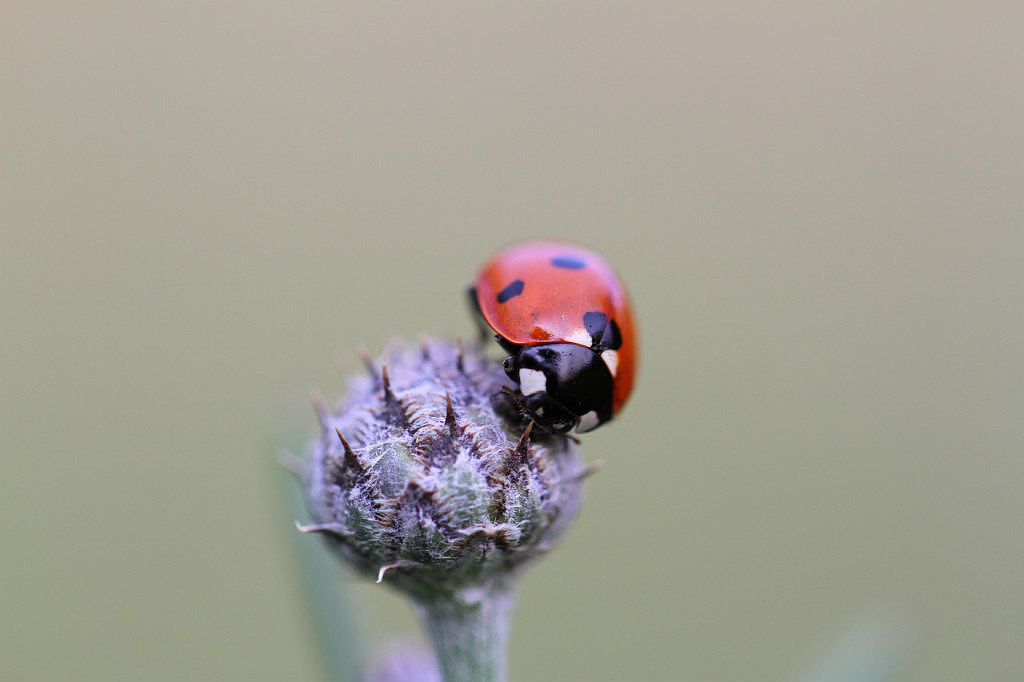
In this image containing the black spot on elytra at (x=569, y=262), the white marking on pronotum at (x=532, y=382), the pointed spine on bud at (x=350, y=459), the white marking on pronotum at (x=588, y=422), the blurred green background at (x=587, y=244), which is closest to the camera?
the pointed spine on bud at (x=350, y=459)

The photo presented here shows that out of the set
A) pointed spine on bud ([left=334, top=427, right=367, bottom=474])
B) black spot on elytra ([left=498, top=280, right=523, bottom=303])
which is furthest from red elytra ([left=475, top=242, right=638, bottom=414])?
pointed spine on bud ([left=334, top=427, right=367, bottom=474])

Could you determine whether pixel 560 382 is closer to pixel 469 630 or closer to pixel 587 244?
pixel 469 630

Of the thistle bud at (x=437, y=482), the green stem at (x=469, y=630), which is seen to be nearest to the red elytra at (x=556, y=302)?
the thistle bud at (x=437, y=482)

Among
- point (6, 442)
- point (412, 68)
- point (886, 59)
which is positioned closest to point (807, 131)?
point (886, 59)

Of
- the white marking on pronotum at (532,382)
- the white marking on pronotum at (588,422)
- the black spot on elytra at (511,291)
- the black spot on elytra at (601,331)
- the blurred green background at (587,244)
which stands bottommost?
the blurred green background at (587,244)

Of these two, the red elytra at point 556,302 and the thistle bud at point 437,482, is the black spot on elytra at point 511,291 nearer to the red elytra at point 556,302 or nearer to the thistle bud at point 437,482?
the red elytra at point 556,302

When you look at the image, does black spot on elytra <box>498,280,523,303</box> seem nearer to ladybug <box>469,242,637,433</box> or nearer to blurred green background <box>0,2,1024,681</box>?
ladybug <box>469,242,637,433</box>

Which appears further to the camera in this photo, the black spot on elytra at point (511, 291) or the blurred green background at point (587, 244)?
the blurred green background at point (587, 244)

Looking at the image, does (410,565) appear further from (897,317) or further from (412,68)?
(412,68)
